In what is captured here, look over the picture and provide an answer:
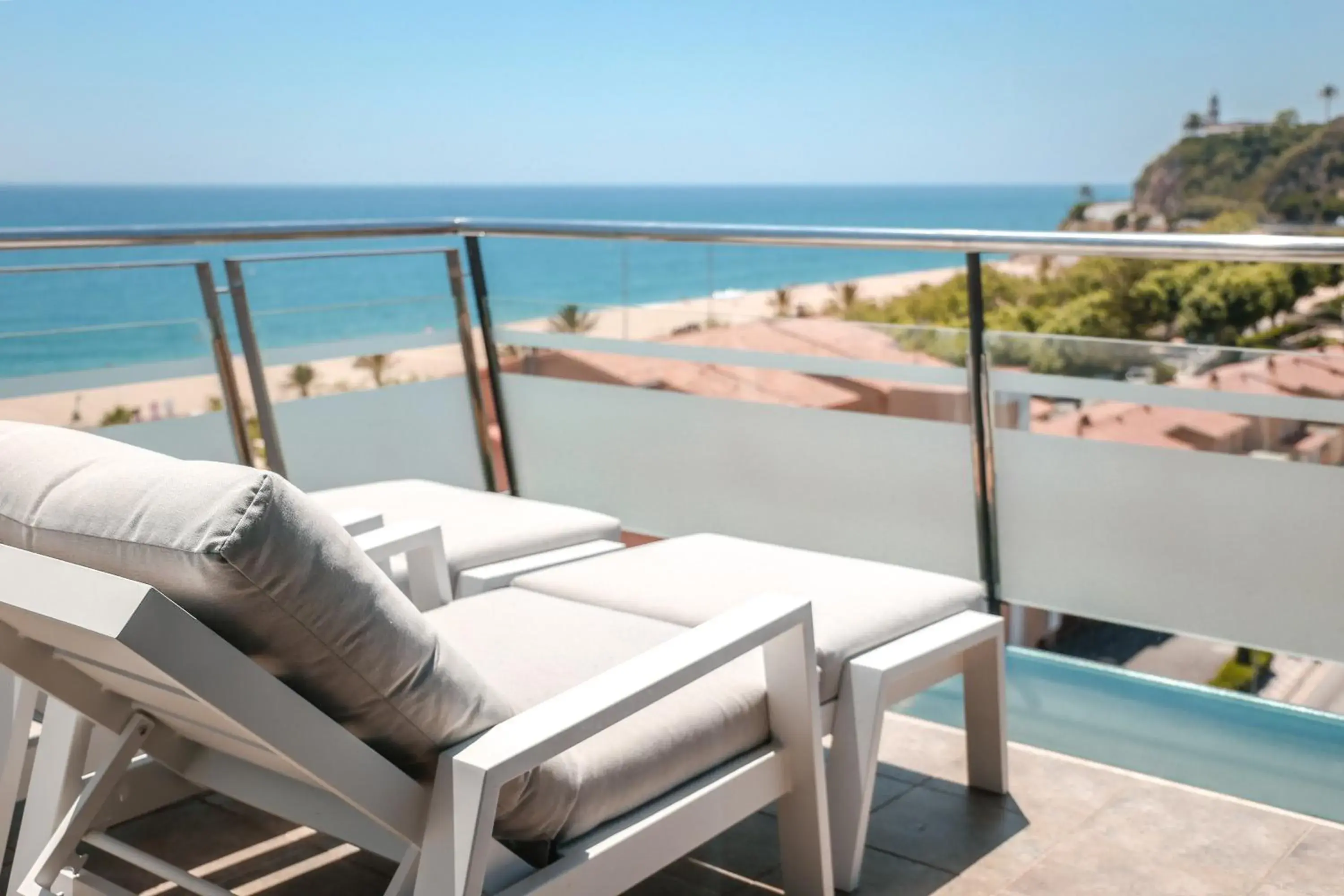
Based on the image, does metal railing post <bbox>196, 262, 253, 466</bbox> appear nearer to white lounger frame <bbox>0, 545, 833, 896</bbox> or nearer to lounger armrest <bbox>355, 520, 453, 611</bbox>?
lounger armrest <bbox>355, 520, 453, 611</bbox>

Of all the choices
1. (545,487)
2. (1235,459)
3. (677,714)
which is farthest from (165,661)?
(545,487)

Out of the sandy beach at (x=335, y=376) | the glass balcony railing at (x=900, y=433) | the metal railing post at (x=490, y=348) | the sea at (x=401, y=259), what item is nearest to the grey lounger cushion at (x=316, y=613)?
the sea at (x=401, y=259)

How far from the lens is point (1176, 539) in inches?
118

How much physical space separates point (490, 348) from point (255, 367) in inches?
33.7

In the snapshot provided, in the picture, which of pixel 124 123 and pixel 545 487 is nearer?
pixel 545 487

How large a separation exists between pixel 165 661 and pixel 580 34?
5119 centimetres

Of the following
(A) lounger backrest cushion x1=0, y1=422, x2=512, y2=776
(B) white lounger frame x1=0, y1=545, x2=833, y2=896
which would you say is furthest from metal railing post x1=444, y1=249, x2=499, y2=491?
(A) lounger backrest cushion x1=0, y1=422, x2=512, y2=776

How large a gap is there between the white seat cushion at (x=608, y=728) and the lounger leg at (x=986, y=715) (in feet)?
1.92

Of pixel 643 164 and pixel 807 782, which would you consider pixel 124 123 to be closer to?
pixel 643 164

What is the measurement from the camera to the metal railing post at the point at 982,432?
3.23 m

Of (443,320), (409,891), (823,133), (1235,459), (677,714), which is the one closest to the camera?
(409,891)

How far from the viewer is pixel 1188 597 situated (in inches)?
118

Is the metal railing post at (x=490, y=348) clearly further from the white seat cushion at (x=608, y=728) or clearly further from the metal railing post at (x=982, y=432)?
the white seat cushion at (x=608, y=728)

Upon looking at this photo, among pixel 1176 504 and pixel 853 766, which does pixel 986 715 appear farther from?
pixel 1176 504
